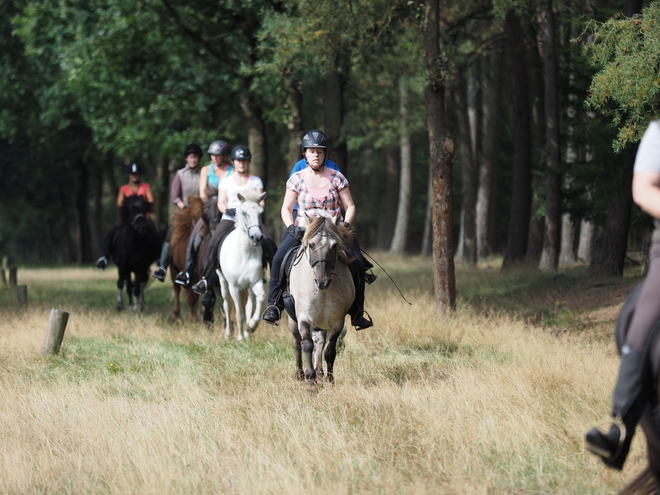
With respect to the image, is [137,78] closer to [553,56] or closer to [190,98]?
[190,98]

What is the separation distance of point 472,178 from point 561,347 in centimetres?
2045

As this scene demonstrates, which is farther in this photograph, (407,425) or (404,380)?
(404,380)

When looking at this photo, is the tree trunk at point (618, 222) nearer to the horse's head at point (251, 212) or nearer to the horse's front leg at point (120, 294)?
the horse's head at point (251, 212)

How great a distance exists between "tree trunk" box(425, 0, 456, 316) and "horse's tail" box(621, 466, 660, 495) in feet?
29.6

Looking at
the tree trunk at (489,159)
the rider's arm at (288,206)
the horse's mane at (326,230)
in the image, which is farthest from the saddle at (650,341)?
the tree trunk at (489,159)

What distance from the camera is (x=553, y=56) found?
A: 819 inches

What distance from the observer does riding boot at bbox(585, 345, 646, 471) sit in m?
5.14

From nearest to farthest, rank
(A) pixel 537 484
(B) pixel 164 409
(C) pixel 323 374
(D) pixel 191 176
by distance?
(A) pixel 537 484
(B) pixel 164 409
(C) pixel 323 374
(D) pixel 191 176

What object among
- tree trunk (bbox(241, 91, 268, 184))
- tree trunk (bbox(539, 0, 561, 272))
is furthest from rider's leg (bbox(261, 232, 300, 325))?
tree trunk (bbox(241, 91, 268, 184))

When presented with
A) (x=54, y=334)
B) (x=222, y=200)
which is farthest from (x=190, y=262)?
(x=54, y=334)

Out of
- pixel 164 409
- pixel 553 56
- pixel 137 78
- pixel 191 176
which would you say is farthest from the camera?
pixel 137 78

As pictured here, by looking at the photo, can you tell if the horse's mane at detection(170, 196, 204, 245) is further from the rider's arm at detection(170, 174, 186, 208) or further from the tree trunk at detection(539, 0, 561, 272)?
the tree trunk at detection(539, 0, 561, 272)

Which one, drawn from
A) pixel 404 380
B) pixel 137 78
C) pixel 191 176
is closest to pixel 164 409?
pixel 404 380

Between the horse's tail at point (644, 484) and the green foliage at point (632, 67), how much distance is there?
7.06 metres
